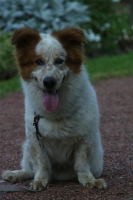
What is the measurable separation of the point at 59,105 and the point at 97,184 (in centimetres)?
90

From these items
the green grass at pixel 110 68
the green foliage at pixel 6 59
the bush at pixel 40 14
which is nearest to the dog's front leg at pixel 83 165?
the green grass at pixel 110 68

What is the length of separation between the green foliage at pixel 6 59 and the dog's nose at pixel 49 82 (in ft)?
33.6

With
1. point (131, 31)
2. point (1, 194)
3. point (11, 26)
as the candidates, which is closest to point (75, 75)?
point (1, 194)

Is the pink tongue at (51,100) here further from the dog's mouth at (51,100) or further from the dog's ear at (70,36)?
the dog's ear at (70,36)

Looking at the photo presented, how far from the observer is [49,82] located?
200 inches

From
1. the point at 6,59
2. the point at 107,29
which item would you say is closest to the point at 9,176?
the point at 6,59

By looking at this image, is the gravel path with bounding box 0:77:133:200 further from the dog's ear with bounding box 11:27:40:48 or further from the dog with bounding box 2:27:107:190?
the dog's ear with bounding box 11:27:40:48

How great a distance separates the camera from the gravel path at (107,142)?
517 centimetres

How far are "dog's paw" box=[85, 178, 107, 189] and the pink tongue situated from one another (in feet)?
2.74

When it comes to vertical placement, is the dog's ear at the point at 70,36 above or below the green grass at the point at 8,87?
above

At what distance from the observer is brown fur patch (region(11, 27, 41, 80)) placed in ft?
17.7

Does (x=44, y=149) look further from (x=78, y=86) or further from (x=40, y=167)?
(x=78, y=86)

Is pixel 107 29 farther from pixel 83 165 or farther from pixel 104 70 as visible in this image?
pixel 83 165

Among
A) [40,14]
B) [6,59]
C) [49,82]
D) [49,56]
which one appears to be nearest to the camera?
[49,82]
